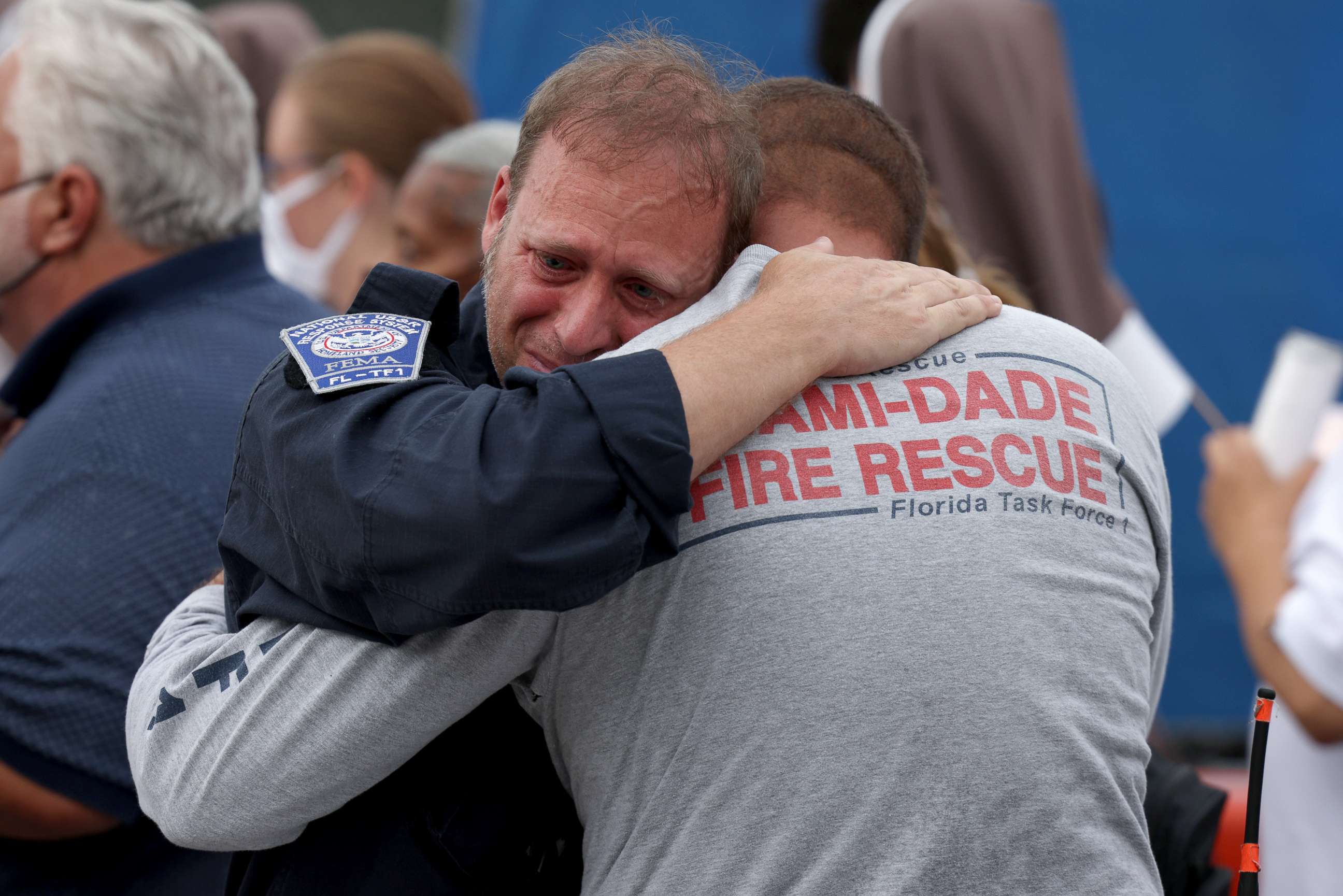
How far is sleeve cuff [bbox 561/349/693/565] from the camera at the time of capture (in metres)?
1.35

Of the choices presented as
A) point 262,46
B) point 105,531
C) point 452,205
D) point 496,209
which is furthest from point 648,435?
point 262,46

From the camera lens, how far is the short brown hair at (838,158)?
1830 millimetres

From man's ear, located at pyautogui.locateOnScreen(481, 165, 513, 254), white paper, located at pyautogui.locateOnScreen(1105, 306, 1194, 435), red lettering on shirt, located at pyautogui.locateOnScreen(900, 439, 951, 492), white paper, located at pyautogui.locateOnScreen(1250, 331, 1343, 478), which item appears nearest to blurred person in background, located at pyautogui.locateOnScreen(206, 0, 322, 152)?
Answer: white paper, located at pyautogui.locateOnScreen(1105, 306, 1194, 435)

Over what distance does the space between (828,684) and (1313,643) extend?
3.79 ft

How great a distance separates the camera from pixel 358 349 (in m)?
1.53

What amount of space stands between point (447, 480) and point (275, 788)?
411mm

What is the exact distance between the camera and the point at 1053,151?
144 inches

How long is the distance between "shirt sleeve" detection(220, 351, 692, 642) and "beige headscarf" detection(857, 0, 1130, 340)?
7.35 ft

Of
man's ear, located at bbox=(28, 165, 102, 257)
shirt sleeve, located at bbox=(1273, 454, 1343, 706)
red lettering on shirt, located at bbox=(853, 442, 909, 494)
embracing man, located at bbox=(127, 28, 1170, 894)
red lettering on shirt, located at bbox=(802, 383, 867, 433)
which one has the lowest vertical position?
man's ear, located at bbox=(28, 165, 102, 257)

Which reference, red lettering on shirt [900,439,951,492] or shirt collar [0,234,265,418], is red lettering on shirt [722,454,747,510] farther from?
shirt collar [0,234,265,418]

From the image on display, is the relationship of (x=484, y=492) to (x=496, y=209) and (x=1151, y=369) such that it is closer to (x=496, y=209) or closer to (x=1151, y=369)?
(x=496, y=209)

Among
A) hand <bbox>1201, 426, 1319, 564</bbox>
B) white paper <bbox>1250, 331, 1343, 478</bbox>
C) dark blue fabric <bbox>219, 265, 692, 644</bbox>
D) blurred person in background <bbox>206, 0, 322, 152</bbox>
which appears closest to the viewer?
dark blue fabric <bbox>219, 265, 692, 644</bbox>

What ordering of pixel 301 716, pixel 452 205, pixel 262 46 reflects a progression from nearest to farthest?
1. pixel 301 716
2. pixel 452 205
3. pixel 262 46

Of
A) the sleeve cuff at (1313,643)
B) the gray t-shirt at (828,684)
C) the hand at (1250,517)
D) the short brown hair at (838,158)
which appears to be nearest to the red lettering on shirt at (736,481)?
the gray t-shirt at (828,684)
